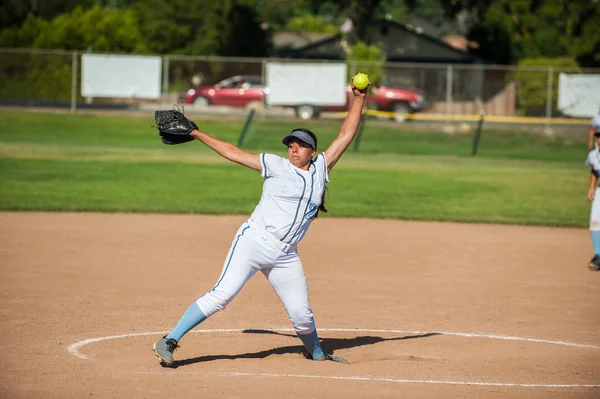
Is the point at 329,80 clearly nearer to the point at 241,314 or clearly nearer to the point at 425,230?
the point at 425,230

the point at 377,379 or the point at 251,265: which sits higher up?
the point at 251,265

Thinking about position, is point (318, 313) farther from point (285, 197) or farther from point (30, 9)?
point (30, 9)

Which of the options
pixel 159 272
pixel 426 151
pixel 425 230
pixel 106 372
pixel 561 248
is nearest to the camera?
pixel 106 372

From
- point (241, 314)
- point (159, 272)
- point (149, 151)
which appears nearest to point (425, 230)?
point (159, 272)

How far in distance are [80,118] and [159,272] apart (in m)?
25.6

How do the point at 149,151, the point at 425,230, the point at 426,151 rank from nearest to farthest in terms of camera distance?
the point at 425,230 → the point at 149,151 → the point at 426,151

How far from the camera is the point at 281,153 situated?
98.5ft

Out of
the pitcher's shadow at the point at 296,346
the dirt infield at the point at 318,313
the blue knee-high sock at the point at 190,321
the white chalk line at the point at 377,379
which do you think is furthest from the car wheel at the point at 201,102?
the white chalk line at the point at 377,379

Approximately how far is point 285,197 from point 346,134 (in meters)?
0.86

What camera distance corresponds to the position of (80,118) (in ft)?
124

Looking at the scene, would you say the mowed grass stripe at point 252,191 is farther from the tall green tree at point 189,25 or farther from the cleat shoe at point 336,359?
the tall green tree at point 189,25

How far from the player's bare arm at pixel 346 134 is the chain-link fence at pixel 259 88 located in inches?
1117

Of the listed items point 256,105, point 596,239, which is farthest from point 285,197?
point 256,105

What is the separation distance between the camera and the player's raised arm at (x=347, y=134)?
838 centimetres
